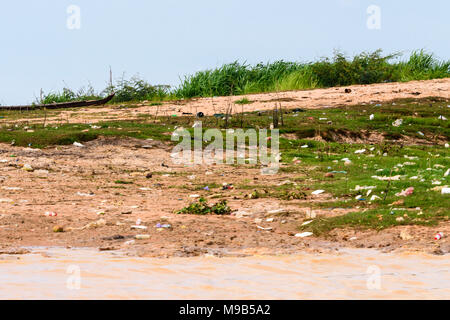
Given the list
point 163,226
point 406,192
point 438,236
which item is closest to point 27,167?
point 163,226

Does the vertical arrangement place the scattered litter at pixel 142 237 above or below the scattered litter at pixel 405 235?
above

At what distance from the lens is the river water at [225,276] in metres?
4.29

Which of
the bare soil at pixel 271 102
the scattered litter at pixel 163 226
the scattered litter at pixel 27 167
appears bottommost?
the scattered litter at pixel 163 226

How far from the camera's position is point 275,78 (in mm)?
21938

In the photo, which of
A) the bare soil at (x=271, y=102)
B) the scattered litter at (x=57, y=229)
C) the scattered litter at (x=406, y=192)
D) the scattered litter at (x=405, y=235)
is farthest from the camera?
the bare soil at (x=271, y=102)

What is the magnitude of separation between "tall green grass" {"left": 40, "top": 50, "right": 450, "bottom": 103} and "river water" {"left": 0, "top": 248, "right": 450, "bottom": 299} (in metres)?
15.1

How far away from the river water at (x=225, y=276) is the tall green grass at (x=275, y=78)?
49.7 feet

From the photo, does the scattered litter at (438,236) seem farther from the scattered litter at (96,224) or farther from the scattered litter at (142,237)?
the scattered litter at (96,224)

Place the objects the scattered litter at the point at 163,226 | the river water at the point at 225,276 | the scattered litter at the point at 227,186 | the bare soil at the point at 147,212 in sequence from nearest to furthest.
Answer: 1. the river water at the point at 225,276
2. the bare soil at the point at 147,212
3. the scattered litter at the point at 163,226
4. the scattered litter at the point at 227,186

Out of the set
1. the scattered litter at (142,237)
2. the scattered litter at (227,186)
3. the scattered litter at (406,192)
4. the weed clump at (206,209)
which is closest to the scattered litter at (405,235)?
the scattered litter at (406,192)

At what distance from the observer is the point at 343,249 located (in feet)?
19.5

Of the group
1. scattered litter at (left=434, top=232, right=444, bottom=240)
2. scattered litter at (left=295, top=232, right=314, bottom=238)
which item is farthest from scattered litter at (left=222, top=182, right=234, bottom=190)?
scattered litter at (left=434, top=232, right=444, bottom=240)

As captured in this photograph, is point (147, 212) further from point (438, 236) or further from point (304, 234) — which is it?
point (438, 236)
